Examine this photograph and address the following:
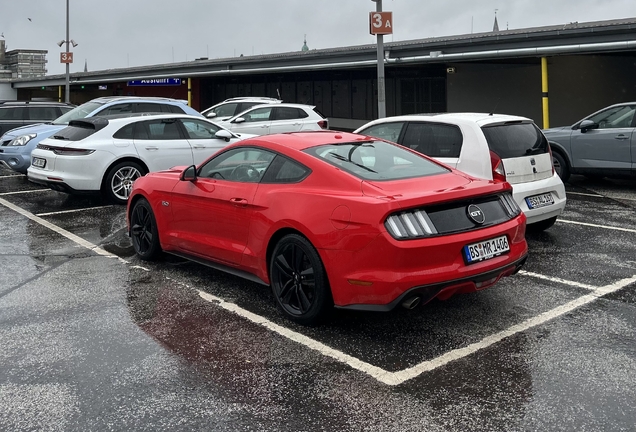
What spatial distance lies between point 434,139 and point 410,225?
3.37 m

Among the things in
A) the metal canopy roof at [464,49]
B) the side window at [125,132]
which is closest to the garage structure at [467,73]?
the metal canopy roof at [464,49]

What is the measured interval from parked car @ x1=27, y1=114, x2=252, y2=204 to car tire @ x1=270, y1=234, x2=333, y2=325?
239 inches

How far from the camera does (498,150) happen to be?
24.1ft

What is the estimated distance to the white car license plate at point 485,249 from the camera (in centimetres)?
471

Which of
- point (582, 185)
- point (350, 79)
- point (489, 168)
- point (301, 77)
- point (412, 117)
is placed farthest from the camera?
point (301, 77)

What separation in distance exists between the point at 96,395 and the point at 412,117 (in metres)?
5.37

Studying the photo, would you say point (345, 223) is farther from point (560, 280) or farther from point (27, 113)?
point (27, 113)

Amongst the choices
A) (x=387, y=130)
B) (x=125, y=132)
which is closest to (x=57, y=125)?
(x=125, y=132)

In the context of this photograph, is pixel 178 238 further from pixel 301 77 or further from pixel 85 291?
pixel 301 77

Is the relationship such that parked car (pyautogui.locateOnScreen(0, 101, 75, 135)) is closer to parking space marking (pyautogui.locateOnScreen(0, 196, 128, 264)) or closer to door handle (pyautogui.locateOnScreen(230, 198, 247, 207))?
parking space marking (pyautogui.locateOnScreen(0, 196, 128, 264))

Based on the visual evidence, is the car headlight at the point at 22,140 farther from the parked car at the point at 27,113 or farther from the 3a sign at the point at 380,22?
the 3a sign at the point at 380,22

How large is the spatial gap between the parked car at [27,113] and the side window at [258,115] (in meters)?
4.92

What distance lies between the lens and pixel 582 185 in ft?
42.4

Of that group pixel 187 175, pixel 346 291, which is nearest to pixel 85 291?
pixel 187 175
